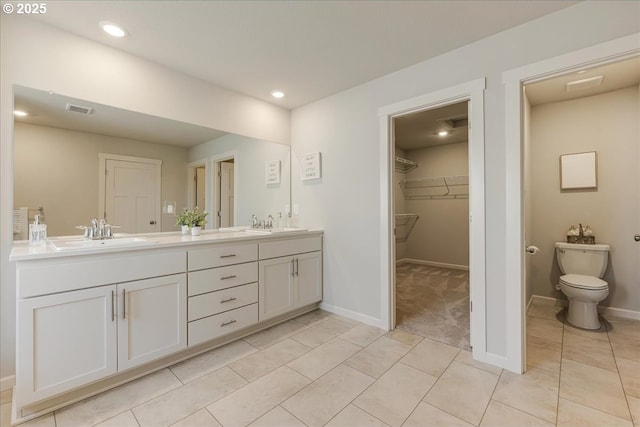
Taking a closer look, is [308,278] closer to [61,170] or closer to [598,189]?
[61,170]

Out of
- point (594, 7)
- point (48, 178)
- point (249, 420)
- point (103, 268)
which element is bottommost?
point (249, 420)

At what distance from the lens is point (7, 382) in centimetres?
171

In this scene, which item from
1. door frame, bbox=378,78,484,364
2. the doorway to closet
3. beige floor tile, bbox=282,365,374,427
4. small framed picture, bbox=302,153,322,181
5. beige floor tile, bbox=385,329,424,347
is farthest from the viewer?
the doorway to closet

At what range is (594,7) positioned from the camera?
5.39 ft

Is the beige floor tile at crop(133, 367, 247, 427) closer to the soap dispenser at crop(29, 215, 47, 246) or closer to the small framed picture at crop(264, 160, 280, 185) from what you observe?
the soap dispenser at crop(29, 215, 47, 246)

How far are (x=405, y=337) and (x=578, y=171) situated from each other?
2.67 metres

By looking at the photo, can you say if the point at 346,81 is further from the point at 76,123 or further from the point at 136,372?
the point at 136,372

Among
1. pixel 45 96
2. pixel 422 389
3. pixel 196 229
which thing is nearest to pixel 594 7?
pixel 422 389

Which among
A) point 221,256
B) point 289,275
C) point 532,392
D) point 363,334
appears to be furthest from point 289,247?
point 532,392

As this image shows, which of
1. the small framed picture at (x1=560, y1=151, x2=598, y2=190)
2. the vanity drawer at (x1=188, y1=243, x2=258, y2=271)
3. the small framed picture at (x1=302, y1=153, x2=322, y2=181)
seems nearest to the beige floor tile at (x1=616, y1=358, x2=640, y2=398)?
the small framed picture at (x1=560, y1=151, x2=598, y2=190)

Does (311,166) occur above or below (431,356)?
above

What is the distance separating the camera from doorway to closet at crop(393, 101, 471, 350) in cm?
374

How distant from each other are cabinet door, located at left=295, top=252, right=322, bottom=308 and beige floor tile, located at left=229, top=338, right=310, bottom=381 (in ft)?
1.83

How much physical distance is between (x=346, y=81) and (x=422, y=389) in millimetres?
2637
